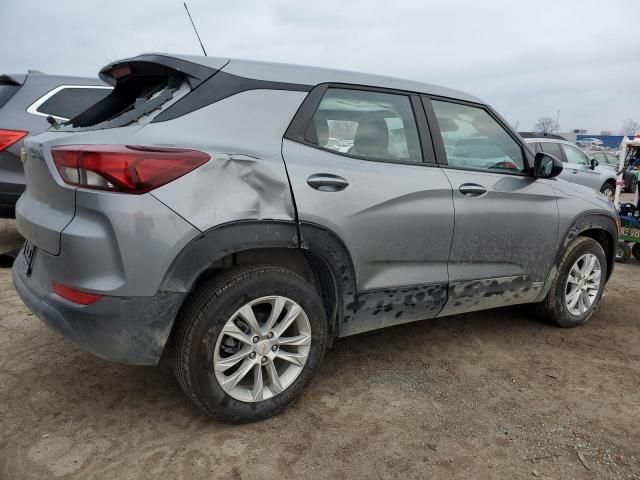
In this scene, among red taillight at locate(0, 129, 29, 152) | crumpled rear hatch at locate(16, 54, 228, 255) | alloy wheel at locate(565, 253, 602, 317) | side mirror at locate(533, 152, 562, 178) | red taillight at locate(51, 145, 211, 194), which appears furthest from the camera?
red taillight at locate(0, 129, 29, 152)

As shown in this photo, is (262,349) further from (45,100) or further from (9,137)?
(45,100)

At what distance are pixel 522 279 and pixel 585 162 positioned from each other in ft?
30.5

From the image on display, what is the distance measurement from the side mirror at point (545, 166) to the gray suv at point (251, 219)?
29cm

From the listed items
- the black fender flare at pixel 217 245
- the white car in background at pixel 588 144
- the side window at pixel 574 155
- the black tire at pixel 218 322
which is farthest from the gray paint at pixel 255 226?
the white car in background at pixel 588 144

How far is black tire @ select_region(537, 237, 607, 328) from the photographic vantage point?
376cm

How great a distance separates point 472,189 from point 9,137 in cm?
418

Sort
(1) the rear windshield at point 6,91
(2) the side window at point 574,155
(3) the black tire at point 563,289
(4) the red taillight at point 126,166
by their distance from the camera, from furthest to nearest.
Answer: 1. (2) the side window at point 574,155
2. (1) the rear windshield at point 6,91
3. (3) the black tire at point 563,289
4. (4) the red taillight at point 126,166

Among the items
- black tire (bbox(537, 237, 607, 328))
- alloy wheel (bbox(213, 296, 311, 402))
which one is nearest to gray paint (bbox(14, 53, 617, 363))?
alloy wheel (bbox(213, 296, 311, 402))

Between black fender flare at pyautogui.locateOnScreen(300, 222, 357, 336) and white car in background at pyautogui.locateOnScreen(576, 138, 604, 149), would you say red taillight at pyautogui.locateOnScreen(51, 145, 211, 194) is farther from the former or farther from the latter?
white car in background at pyautogui.locateOnScreen(576, 138, 604, 149)

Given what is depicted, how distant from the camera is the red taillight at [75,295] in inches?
82.4

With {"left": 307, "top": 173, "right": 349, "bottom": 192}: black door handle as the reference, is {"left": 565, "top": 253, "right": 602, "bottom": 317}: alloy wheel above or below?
below

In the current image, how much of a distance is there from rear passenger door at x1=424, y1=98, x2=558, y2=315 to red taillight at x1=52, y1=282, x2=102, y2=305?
6.51 ft

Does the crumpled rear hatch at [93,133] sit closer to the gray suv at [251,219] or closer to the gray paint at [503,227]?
the gray suv at [251,219]

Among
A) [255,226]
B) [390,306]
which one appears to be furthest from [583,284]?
[255,226]
